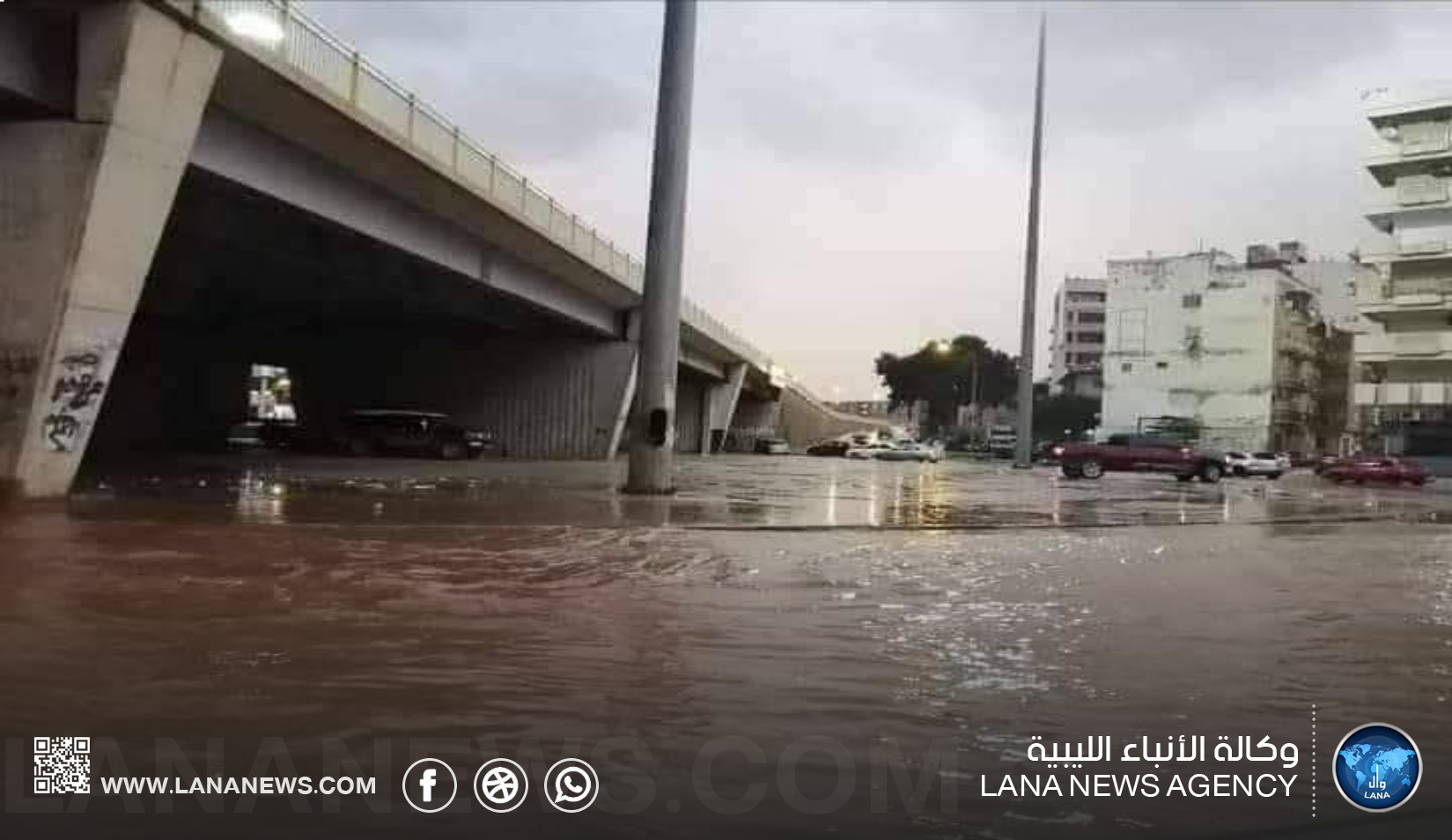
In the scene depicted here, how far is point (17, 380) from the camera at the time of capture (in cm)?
1652

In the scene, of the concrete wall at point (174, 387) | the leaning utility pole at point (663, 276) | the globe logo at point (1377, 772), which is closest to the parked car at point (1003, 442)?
the concrete wall at point (174, 387)

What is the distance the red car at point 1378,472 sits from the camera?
48875 mm

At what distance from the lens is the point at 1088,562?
45.8ft

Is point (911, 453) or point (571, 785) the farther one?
point (911, 453)

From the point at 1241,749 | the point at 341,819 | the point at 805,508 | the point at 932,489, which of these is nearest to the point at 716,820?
the point at 341,819

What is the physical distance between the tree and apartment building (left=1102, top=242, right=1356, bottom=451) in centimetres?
1765

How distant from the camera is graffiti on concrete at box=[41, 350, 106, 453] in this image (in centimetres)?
1683

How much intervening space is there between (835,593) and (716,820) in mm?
6253

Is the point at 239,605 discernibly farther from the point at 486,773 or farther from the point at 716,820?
the point at 716,820

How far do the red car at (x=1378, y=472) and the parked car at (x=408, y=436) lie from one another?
114 ft

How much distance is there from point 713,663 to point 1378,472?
48.9 meters

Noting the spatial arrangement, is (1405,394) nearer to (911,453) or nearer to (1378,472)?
(1378,472)

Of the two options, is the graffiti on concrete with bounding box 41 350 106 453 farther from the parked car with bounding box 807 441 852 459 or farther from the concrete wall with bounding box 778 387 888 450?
the concrete wall with bounding box 778 387 888 450

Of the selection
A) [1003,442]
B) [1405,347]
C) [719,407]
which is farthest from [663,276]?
[1003,442]
